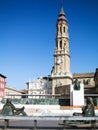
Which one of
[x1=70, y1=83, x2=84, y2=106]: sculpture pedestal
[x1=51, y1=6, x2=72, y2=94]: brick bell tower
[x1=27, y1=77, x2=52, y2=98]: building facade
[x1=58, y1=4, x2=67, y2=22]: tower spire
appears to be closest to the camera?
[x1=70, y1=83, x2=84, y2=106]: sculpture pedestal

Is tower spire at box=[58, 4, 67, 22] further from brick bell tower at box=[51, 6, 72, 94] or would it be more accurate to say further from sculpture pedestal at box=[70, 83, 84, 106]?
sculpture pedestal at box=[70, 83, 84, 106]

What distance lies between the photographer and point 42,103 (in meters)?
45.3

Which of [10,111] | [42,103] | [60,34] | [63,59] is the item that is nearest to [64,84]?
[63,59]

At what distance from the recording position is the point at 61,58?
107062 mm

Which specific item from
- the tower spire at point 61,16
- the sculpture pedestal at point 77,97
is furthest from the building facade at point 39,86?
the sculpture pedestal at point 77,97

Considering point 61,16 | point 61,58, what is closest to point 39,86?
point 61,58

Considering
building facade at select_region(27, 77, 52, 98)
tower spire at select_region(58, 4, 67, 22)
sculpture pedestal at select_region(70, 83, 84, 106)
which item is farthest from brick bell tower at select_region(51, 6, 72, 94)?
sculpture pedestal at select_region(70, 83, 84, 106)

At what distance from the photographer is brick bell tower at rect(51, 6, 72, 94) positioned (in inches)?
4127

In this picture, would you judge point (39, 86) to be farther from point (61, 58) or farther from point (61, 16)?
point (61, 16)

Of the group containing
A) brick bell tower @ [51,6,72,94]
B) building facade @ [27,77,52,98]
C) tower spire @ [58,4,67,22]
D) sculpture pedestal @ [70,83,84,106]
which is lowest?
sculpture pedestal @ [70,83,84,106]

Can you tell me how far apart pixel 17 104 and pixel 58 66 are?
210 feet

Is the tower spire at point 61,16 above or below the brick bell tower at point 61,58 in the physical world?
above

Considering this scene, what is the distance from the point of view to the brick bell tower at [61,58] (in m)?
105

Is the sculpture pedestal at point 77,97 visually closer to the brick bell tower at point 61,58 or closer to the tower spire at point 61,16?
the brick bell tower at point 61,58
